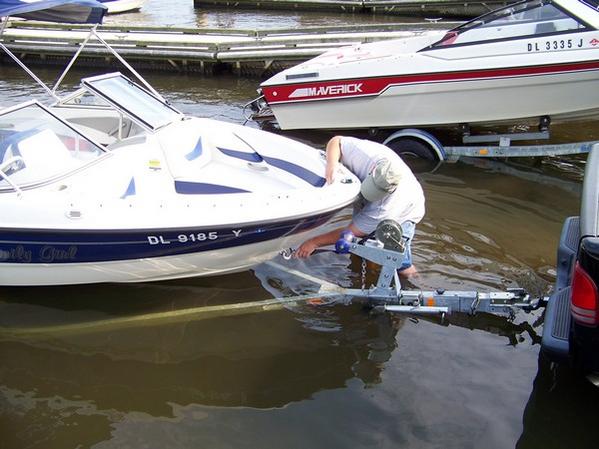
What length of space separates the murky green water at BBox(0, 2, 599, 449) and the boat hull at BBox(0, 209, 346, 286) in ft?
1.00

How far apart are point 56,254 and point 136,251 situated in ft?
1.74

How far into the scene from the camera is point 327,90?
6.90m

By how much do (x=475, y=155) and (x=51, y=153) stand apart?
451 cm

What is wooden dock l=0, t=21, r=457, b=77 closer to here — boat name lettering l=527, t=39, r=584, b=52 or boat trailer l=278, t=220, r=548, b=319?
boat name lettering l=527, t=39, r=584, b=52

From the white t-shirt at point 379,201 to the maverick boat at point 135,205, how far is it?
0.21 metres

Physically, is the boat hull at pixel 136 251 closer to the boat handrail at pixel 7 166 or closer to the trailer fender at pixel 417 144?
the boat handrail at pixel 7 166

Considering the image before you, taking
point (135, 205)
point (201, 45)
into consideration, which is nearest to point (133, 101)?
point (135, 205)

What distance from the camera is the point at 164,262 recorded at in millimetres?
3973

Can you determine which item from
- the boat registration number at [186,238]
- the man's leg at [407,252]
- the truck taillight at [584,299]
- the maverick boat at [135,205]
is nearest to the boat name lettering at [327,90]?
the maverick boat at [135,205]

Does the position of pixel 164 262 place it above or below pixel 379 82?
below

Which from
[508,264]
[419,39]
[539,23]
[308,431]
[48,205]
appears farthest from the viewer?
[419,39]

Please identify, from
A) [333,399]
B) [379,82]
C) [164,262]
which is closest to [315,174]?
[164,262]

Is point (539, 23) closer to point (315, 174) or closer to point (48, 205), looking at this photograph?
point (315, 174)

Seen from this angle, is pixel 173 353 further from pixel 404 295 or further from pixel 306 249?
pixel 404 295
